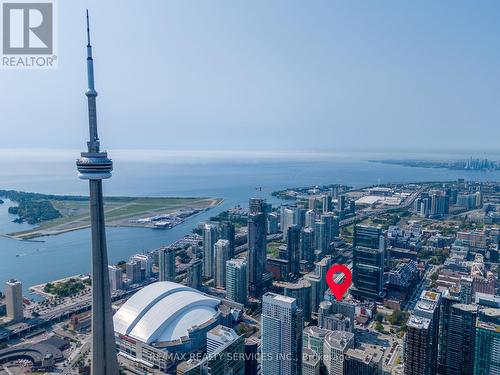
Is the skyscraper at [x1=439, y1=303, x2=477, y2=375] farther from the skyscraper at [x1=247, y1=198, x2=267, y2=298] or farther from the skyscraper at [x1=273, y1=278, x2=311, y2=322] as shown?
the skyscraper at [x1=247, y1=198, x2=267, y2=298]

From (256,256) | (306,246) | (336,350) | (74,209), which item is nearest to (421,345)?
(336,350)

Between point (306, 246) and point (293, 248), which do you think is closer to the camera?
point (293, 248)

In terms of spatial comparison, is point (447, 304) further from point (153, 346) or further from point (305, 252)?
point (305, 252)

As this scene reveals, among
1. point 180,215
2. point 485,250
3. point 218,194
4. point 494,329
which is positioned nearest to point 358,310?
point 494,329

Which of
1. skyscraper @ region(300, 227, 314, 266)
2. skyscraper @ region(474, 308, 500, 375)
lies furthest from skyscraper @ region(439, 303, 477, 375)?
skyscraper @ region(300, 227, 314, 266)

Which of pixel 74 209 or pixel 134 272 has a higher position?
pixel 74 209

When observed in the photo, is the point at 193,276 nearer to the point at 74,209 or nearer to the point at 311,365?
the point at 311,365
